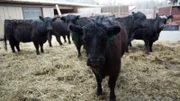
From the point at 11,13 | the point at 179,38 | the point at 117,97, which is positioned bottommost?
the point at 117,97

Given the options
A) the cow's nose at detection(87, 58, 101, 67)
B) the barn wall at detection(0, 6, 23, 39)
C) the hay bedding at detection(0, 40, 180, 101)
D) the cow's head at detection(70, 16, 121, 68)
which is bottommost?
the hay bedding at detection(0, 40, 180, 101)

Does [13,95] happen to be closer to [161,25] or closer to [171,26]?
[161,25]

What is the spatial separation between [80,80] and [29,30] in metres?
3.27

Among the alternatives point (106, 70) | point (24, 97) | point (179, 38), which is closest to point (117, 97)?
point (106, 70)

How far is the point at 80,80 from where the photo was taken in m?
3.27

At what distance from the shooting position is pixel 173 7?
898 centimetres

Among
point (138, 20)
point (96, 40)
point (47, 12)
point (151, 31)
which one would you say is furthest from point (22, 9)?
point (96, 40)

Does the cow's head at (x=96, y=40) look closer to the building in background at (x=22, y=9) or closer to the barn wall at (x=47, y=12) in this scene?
the building in background at (x=22, y=9)

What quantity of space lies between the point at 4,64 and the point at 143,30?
486 cm

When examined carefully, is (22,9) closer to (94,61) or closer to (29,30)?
(29,30)

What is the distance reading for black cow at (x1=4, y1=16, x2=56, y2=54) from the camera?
517 cm

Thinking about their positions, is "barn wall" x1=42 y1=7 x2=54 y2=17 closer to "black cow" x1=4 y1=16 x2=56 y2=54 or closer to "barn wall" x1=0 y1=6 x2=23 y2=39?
"barn wall" x1=0 y1=6 x2=23 y2=39

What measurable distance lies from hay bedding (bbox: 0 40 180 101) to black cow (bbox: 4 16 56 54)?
3.02 ft

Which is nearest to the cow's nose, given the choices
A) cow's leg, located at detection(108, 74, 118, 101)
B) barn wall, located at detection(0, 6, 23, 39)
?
cow's leg, located at detection(108, 74, 118, 101)
